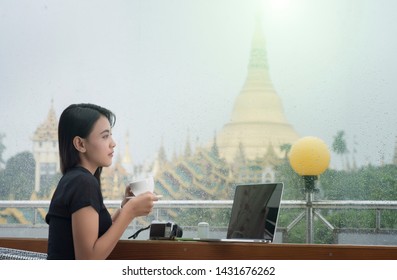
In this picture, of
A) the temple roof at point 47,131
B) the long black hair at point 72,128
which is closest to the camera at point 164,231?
the long black hair at point 72,128

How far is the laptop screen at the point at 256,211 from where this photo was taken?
2.37 meters

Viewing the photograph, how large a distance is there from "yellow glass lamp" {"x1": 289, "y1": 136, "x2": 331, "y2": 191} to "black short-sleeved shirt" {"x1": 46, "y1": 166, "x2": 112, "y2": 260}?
2.16 metres

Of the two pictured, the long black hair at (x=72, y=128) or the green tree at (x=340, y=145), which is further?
the green tree at (x=340, y=145)

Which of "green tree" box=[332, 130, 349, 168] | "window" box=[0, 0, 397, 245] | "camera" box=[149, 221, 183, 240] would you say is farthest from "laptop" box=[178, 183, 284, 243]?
"green tree" box=[332, 130, 349, 168]

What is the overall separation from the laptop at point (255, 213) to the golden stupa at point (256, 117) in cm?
336

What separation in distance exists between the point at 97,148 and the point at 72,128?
0.09 meters

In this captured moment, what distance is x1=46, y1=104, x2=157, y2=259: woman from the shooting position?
5.61 ft

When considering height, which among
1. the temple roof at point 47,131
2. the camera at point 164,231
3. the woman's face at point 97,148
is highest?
the woman's face at point 97,148

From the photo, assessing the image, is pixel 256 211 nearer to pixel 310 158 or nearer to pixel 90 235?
pixel 90 235

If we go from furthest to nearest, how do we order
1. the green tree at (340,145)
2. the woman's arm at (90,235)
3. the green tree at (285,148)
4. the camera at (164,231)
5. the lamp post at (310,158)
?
the green tree at (285,148)
the green tree at (340,145)
the lamp post at (310,158)
the camera at (164,231)
the woman's arm at (90,235)

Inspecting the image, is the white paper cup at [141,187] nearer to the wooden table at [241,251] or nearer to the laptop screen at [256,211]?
the wooden table at [241,251]

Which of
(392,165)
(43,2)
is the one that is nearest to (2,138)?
(43,2)

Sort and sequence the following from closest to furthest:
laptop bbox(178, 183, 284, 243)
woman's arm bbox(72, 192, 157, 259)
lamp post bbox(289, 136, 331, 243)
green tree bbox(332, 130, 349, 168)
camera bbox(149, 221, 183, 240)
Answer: woman's arm bbox(72, 192, 157, 259) < laptop bbox(178, 183, 284, 243) < camera bbox(149, 221, 183, 240) < lamp post bbox(289, 136, 331, 243) < green tree bbox(332, 130, 349, 168)

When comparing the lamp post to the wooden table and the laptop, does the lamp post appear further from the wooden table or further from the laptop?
the wooden table
